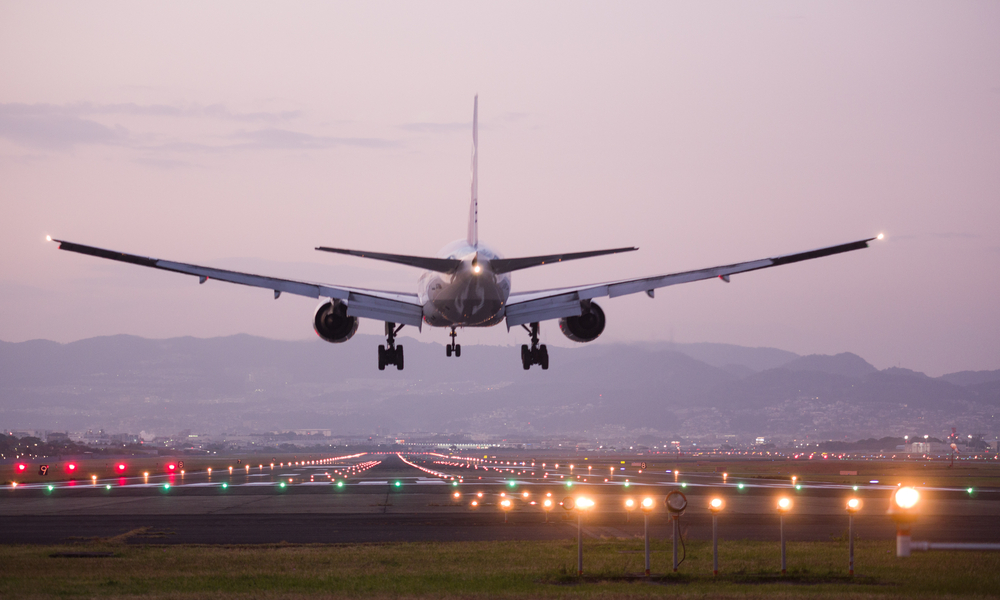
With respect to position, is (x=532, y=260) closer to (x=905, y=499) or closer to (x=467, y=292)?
(x=467, y=292)

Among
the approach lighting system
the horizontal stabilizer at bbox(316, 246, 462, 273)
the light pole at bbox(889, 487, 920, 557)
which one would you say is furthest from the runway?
the light pole at bbox(889, 487, 920, 557)

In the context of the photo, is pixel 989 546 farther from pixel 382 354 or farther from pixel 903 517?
pixel 382 354

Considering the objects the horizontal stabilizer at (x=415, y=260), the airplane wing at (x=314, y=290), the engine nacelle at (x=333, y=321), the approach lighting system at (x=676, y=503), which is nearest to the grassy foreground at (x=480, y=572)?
the approach lighting system at (x=676, y=503)

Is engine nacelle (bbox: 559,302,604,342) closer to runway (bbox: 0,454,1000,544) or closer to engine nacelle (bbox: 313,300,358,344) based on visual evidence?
runway (bbox: 0,454,1000,544)

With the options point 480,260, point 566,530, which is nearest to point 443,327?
point 480,260

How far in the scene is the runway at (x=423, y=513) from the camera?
115 ft

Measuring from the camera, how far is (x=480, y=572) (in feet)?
81.8

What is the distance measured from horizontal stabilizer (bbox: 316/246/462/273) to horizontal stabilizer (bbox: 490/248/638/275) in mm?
1496

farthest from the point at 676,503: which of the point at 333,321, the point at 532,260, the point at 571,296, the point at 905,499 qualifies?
the point at 333,321

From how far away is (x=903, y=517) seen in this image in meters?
13.1

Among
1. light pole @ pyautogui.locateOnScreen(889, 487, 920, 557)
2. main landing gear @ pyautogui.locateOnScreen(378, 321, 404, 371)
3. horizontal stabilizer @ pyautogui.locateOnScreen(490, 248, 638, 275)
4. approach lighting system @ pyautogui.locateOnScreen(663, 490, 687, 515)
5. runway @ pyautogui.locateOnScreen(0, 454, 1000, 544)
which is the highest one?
horizontal stabilizer @ pyautogui.locateOnScreen(490, 248, 638, 275)

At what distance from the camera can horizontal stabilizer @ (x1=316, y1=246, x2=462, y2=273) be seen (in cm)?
3384

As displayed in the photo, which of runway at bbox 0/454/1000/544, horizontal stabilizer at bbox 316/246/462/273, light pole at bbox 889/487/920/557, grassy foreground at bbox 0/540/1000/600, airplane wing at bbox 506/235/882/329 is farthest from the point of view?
airplane wing at bbox 506/235/882/329

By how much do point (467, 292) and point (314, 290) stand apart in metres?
6.99
